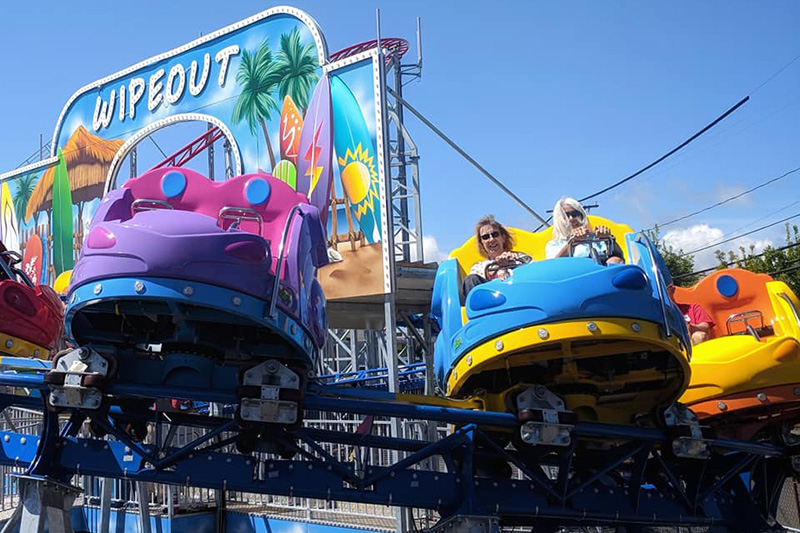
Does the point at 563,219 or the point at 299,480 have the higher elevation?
the point at 563,219

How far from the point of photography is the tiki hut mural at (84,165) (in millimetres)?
11180

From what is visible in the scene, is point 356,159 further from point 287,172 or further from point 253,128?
point 253,128

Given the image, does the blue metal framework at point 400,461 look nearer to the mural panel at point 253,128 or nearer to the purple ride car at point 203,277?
the purple ride car at point 203,277

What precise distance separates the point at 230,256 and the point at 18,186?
1074 cm

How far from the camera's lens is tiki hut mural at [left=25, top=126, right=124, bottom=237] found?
11.2 m

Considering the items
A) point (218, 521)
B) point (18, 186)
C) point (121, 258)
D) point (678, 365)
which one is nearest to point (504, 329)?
point (678, 365)

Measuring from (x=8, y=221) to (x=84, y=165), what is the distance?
242cm

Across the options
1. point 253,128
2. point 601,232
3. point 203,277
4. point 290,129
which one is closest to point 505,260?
point 601,232

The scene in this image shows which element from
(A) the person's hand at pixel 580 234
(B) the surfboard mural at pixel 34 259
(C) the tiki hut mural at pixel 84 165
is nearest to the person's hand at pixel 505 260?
(A) the person's hand at pixel 580 234

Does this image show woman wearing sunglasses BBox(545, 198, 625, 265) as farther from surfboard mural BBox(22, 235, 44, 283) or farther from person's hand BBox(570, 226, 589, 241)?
surfboard mural BBox(22, 235, 44, 283)

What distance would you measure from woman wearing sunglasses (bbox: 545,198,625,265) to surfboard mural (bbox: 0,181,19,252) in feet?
34.7

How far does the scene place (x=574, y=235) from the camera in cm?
436

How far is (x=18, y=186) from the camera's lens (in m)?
12.8

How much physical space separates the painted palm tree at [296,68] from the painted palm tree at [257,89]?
134 mm
